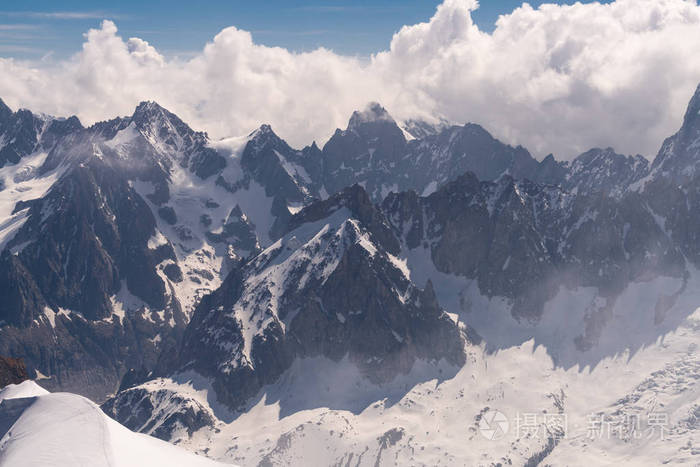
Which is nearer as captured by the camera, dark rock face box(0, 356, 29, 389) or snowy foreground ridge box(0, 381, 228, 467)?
snowy foreground ridge box(0, 381, 228, 467)

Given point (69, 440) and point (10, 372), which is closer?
point (69, 440)

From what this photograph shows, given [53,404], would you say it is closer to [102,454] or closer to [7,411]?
[7,411]

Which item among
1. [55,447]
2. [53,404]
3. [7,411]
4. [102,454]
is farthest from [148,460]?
[7,411]

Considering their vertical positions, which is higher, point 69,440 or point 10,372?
point 10,372

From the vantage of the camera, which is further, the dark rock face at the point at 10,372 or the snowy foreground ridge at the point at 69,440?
the dark rock face at the point at 10,372
